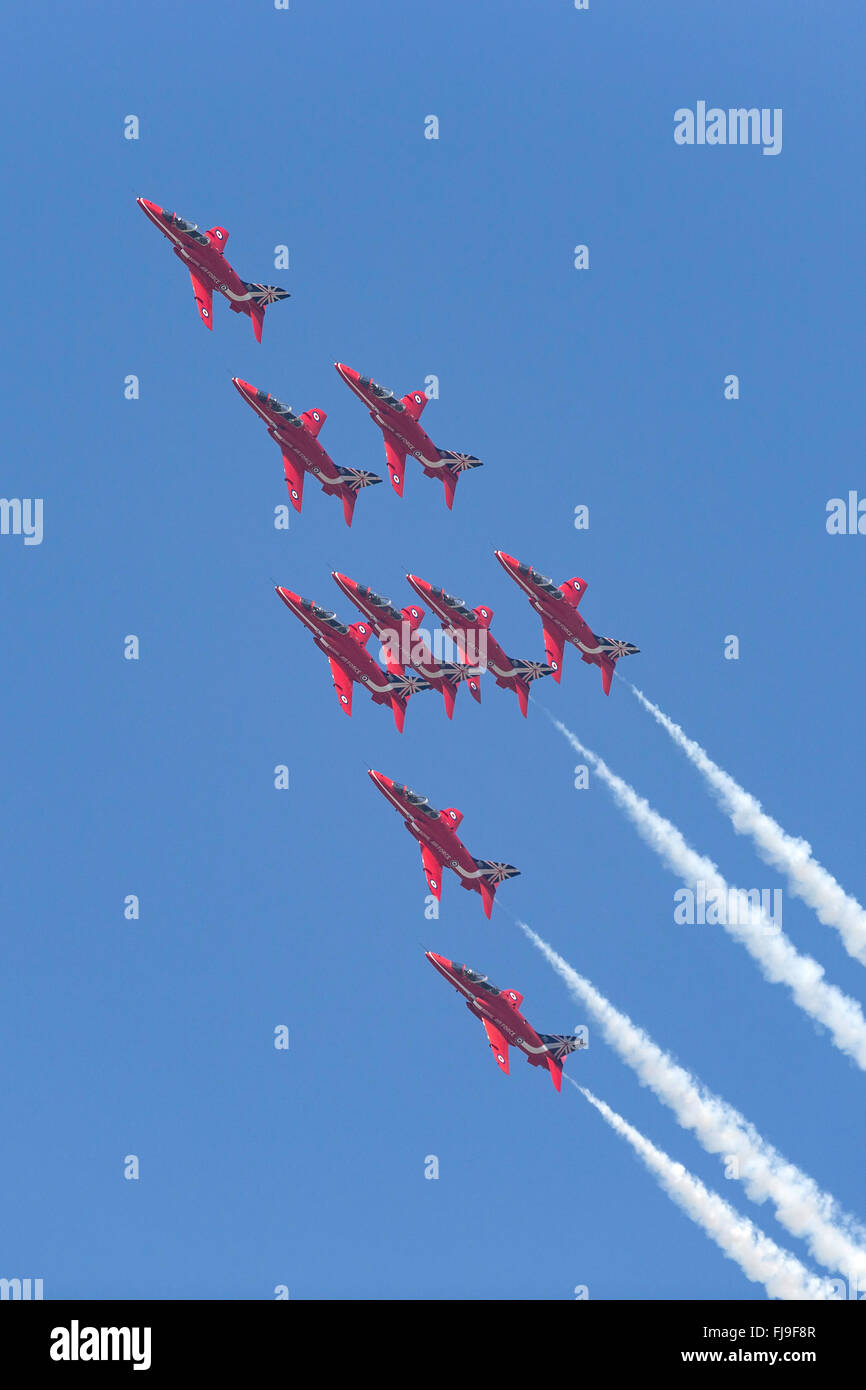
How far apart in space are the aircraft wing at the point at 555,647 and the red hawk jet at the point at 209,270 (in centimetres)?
2109

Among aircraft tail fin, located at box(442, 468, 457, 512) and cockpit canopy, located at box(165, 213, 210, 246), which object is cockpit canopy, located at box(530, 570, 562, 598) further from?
cockpit canopy, located at box(165, 213, 210, 246)

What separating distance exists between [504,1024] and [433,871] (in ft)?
26.6

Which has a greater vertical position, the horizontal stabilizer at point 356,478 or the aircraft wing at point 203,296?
the aircraft wing at point 203,296

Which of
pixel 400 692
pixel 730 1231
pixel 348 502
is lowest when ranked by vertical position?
pixel 730 1231

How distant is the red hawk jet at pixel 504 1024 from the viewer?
109750mm

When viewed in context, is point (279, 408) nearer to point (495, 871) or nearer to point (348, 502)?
point (348, 502)

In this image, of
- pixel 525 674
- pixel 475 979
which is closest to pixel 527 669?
pixel 525 674

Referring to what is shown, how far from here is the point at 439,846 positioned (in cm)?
10994

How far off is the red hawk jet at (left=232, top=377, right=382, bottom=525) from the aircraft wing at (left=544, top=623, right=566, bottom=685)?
12214 mm

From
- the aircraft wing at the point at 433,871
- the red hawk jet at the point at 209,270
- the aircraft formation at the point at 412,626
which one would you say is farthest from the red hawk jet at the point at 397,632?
the red hawk jet at the point at 209,270

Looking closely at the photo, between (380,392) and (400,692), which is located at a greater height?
(380,392)

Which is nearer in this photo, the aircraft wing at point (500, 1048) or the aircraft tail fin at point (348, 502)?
the aircraft wing at point (500, 1048)

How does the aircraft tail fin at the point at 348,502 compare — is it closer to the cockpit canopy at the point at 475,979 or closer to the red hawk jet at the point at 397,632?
the red hawk jet at the point at 397,632
